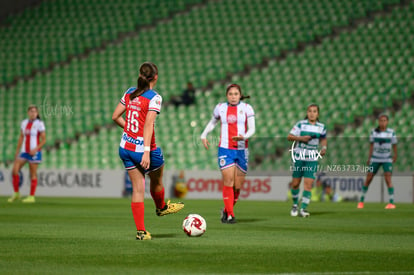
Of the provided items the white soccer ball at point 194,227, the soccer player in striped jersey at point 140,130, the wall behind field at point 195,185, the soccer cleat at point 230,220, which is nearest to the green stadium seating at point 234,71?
the wall behind field at point 195,185

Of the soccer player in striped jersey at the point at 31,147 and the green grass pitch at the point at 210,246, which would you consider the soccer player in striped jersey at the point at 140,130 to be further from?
the soccer player in striped jersey at the point at 31,147

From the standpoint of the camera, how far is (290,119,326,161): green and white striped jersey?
1353 cm

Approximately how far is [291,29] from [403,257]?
21514mm

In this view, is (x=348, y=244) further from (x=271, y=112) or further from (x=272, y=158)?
(x=271, y=112)

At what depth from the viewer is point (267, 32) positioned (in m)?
28.1

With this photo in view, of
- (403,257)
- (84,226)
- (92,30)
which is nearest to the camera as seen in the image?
(403,257)

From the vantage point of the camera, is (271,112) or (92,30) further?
(92,30)

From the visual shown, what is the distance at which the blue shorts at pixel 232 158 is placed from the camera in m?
11.5

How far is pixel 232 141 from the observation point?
1160 cm

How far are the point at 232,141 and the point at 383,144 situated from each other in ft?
22.8

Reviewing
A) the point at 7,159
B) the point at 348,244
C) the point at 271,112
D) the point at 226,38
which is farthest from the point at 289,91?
the point at 348,244

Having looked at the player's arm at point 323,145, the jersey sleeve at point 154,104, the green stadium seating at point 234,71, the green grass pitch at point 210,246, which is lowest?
the green grass pitch at point 210,246

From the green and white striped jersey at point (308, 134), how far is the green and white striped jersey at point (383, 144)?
4256mm

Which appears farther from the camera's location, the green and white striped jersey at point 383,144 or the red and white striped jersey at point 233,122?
the green and white striped jersey at point 383,144
